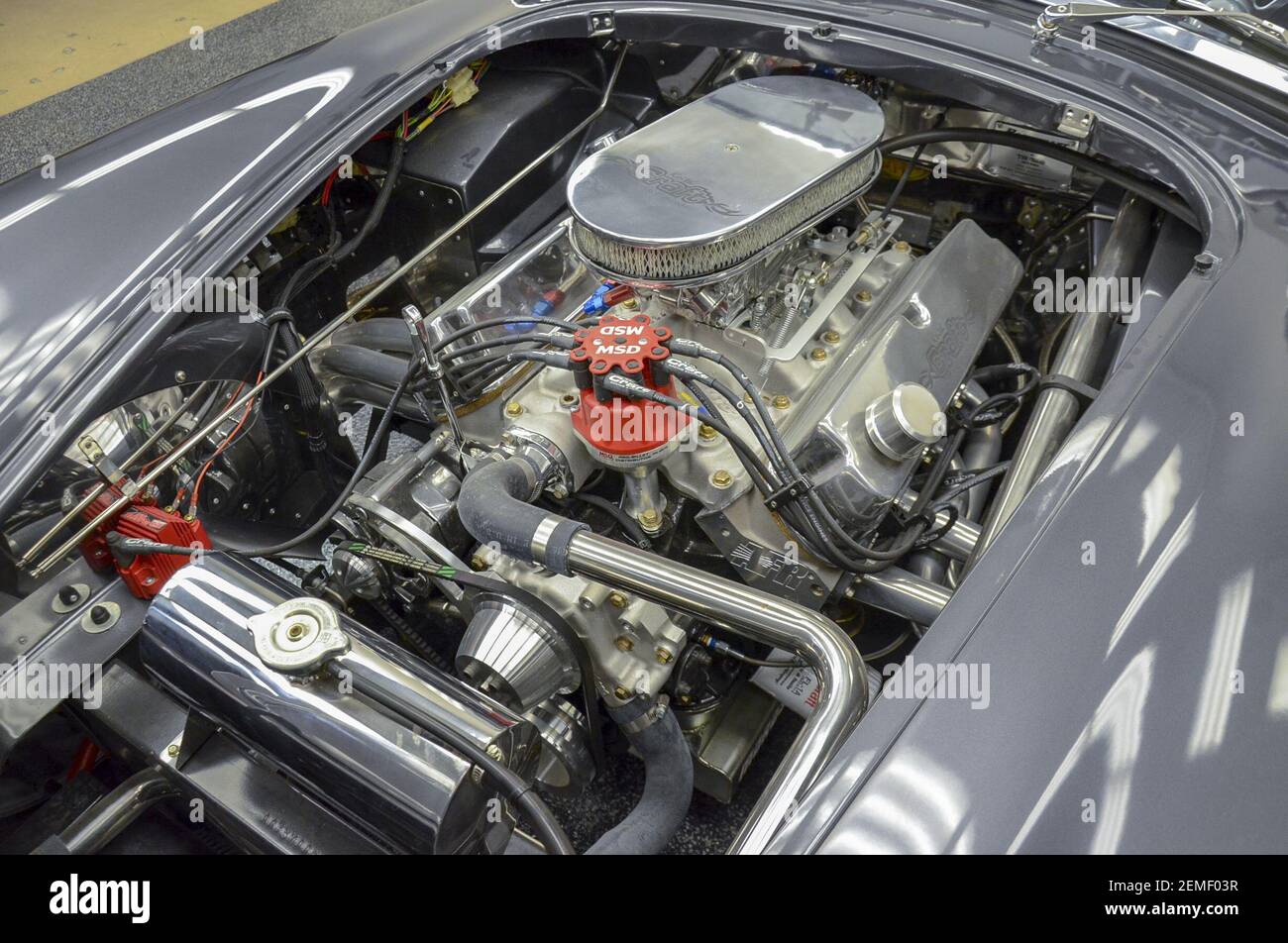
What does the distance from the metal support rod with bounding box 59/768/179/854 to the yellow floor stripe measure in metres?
2.88


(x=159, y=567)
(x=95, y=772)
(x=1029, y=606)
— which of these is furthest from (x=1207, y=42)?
(x=95, y=772)

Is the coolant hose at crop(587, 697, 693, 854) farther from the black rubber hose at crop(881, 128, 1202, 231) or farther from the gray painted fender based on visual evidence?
the black rubber hose at crop(881, 128, 1202, 231)

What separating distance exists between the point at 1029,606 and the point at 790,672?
1.68 ft

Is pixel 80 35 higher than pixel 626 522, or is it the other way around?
pixel 626 522

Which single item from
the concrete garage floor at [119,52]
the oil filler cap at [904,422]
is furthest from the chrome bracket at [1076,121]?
the concrete garage floor at [119,52]

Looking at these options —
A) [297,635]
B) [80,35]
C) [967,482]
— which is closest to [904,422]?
[967,482]

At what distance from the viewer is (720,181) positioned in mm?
1098

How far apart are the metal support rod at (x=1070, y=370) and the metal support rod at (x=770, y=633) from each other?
0.68ft

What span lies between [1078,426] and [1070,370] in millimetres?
333

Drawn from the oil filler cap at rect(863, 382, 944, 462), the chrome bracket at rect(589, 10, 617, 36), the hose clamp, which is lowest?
the hose clamp

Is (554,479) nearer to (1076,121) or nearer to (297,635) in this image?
(297,635)

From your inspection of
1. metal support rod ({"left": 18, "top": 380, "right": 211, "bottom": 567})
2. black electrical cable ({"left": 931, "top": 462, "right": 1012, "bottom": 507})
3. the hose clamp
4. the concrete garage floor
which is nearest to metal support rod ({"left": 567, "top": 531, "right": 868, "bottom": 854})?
the hose clamp

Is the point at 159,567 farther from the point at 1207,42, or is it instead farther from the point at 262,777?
the point at 1207,42

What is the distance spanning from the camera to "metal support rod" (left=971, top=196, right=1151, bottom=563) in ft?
3.39
